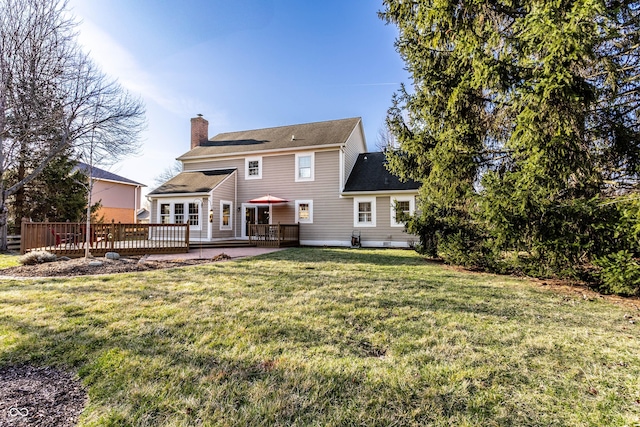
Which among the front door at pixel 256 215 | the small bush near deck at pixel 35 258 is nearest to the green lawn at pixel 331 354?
the small bush near deck at pixel 35 258

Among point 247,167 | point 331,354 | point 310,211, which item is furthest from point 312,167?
point 331,354

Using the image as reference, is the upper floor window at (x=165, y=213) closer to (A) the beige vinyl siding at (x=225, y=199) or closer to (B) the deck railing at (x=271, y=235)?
(A) the beige vinyl siding at (x=225, y=199)

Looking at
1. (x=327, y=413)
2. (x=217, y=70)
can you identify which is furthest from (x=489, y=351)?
(x=217, y=70)

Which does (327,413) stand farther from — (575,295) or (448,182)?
(448,182)

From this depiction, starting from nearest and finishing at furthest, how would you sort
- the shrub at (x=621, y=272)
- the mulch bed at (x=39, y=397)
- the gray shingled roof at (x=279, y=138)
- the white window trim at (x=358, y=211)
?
the mulch bed at (x=39, y=397), the shrub at (x=621, y=272), the white window trim at (x=358, y=211), the gray shingled roof at (x=279, y=138)

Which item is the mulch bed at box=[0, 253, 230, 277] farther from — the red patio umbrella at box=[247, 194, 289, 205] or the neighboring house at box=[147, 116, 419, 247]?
the red patio umbrella at box=[247, 194, 289, 205]

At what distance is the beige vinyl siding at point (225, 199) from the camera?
48.7 ft

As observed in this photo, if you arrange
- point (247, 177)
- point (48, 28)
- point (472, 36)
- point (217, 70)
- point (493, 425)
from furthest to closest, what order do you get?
point (247, 177)
point (217, 70)
point (48, 28)
point (472, 36)
point (493, 425)

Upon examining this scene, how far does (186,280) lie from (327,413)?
5078mm

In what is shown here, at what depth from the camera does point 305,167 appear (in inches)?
624

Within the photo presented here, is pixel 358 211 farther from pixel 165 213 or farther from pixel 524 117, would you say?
pixel 524 117

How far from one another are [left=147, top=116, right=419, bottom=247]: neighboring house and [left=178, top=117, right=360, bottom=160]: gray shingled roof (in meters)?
0.07

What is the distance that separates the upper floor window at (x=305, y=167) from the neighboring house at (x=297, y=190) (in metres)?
0.05

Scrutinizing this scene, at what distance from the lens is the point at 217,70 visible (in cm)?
1332
